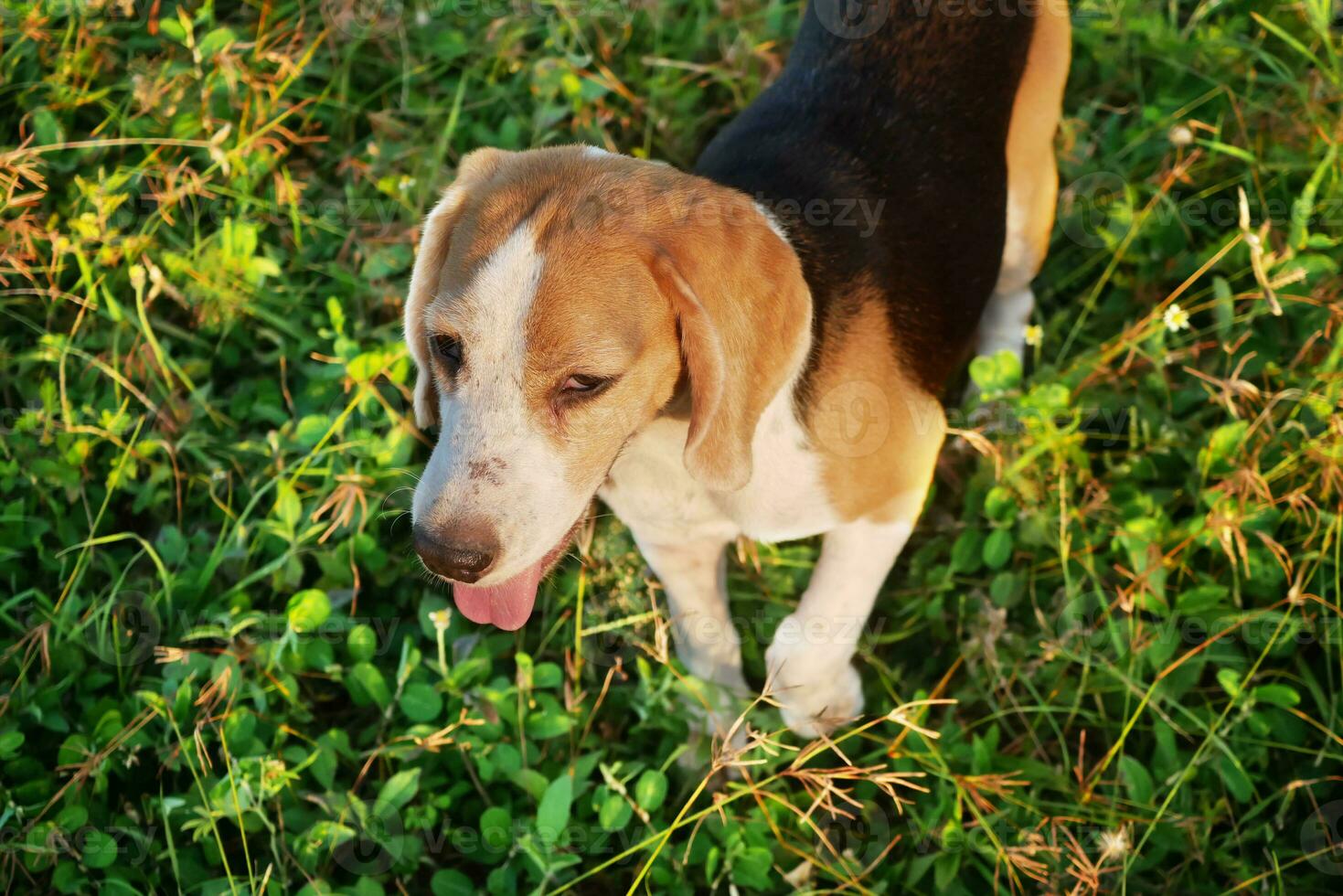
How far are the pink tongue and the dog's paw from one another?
0.72 meters

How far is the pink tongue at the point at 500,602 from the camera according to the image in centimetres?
277

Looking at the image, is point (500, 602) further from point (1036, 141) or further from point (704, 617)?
point (1036, 141)

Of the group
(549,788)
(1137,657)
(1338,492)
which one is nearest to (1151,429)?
(1338,492)

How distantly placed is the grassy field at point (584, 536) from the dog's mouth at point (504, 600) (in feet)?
1.11

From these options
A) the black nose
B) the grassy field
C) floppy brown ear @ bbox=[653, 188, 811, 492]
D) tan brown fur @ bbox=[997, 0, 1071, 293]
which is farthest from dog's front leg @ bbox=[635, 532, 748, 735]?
tan brown fur @ bbox=[997, 0, 1071, 293]

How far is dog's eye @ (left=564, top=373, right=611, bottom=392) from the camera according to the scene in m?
2.41

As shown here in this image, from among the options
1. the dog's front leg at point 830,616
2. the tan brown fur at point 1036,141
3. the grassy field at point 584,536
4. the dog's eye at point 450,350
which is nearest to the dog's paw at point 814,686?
the dog's front leg at point 830,616

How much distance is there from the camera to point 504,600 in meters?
2.81

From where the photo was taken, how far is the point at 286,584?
363 centimetres

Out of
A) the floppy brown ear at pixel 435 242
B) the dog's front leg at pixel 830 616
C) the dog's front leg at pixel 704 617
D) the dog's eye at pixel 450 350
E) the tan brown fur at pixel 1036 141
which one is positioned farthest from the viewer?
the tan brown fur at pixel 1036 141

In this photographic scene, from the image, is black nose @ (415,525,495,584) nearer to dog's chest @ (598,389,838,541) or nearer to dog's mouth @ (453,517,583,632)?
dog's mouth @ (453,517,583,632)

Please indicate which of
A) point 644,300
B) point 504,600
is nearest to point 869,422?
point 644,300

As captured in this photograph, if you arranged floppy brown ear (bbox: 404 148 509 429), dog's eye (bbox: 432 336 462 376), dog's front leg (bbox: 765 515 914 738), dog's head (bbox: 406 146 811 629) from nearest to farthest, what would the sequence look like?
dog's head (bbox: 406 146 811 629)
dog's eye (bbox: 432 336 462 376)
floppy brown ear (bbox: 404 148 509 429)
dog's front leg (bbox: 765 515 914 738)

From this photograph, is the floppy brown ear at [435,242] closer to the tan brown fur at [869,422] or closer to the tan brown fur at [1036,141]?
the tan brown fur at [869,422]
